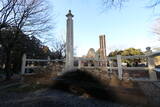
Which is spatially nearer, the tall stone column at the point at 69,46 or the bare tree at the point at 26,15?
the tall stone column at the point at 69,46

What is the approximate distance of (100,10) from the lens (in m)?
3.71

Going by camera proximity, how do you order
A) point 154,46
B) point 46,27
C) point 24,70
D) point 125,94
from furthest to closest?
1. point 154,46
2. point 46,27
3. point 24,70
4. point 125,94

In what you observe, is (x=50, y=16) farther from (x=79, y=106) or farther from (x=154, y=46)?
(x=154, y=46)

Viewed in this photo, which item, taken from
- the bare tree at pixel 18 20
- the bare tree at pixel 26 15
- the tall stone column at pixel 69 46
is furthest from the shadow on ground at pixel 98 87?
the bare tree at pixel 26 15

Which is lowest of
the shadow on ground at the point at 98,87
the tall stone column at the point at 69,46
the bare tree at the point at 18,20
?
the shadow on ground at the point at 98,87

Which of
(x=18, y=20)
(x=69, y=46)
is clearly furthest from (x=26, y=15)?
Answer: (x=69, y=46)

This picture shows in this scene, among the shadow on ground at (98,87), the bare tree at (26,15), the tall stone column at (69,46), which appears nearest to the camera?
the shadow on ground at (98,87)

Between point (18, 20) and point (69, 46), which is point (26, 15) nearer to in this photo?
point (18, 20)

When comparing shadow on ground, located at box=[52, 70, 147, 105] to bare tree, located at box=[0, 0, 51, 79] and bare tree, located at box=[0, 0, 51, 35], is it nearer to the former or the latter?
bare tree, located at box=[0, 0, 51, 79]

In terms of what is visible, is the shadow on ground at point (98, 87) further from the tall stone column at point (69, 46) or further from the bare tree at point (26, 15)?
the bare tree at point (26, 15)

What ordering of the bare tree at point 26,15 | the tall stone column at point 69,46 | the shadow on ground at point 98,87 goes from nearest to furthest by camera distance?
the shadow on ground at point 98,87 → the tall stone column at point 69,46 → the bare tree at point 26,15

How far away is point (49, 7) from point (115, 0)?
5.75m

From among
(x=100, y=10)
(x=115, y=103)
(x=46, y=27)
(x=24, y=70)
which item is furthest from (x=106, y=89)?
(x=46, y=27)

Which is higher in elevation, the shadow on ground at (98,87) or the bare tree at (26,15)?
the bare tree at (26,15)
